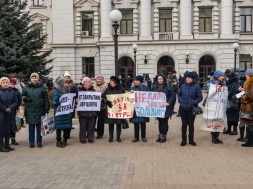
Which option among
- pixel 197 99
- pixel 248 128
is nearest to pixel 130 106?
pixel 197 99

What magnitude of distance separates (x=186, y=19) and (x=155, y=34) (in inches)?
145

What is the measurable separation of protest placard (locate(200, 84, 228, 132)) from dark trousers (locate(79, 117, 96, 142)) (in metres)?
3.49

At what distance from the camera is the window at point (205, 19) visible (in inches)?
1441

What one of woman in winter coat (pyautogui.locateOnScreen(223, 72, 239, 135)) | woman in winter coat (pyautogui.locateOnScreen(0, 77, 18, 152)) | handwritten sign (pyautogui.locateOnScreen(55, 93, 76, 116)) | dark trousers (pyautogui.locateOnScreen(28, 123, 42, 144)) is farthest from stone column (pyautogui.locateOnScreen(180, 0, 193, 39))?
woman in winter coat (pyautogui.locateOnScreen(0, 77, 18, 152))

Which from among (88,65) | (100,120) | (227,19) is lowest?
(100,120)

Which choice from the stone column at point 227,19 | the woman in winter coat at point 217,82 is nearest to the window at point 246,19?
the stone column at point 227,19

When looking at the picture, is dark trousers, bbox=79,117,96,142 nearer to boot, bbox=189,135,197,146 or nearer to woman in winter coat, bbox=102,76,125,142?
woman in winter coat, bbox=102,76,125,142

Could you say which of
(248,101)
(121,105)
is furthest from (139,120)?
(248,101)

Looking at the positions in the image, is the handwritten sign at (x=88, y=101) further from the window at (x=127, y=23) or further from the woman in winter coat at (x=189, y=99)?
the window at (x=127, y=23)

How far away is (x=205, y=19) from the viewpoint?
36.7 meters

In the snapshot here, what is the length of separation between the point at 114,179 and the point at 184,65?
30661 mm

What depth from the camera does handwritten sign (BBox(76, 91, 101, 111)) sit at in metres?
10.0

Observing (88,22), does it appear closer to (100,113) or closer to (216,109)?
(100,113)

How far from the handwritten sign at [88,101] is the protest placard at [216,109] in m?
3.34
